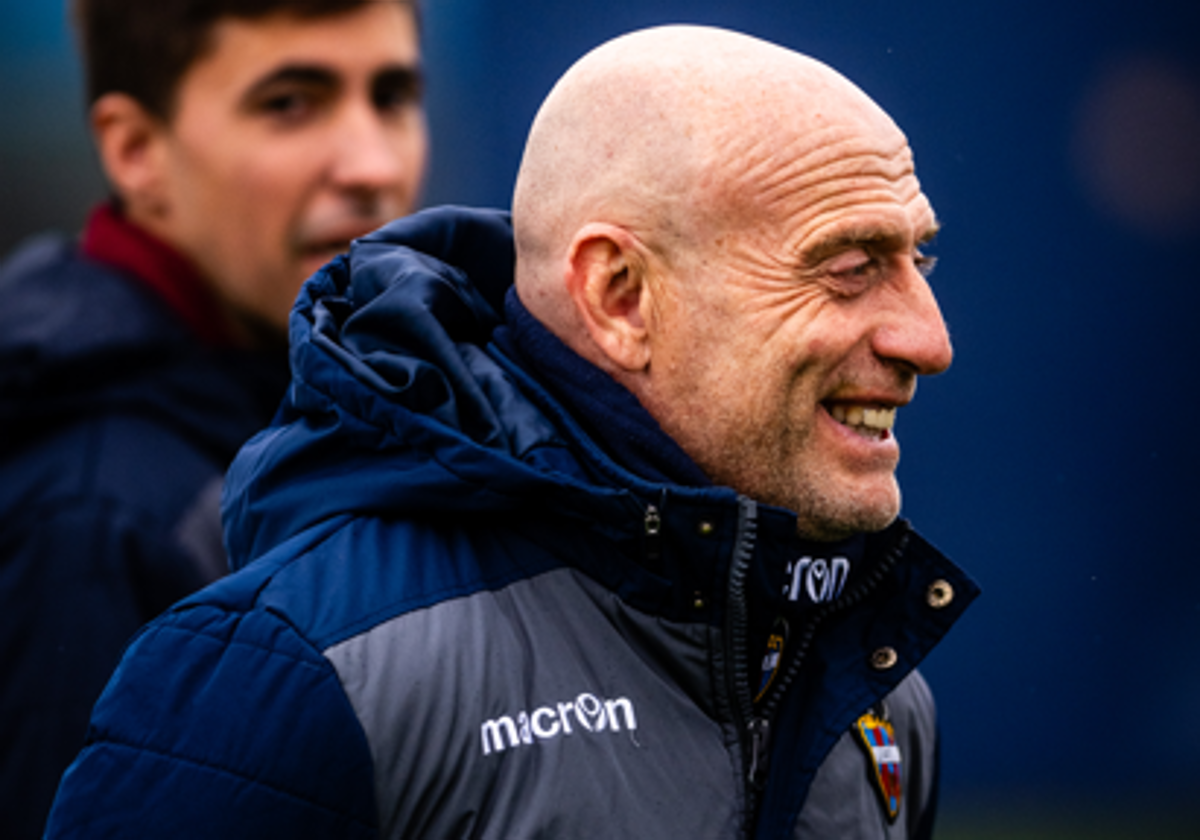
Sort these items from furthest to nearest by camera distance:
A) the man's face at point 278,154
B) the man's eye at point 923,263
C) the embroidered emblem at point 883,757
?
the man's face at point 278,154, the man's eye at point 923,263, the embroidered emblem at point 883,757

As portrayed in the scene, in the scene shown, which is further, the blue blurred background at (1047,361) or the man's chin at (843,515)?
the blue blurred background at (1047,361)

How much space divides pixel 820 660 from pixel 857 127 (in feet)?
2.60

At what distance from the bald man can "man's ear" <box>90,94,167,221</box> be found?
1863 mm

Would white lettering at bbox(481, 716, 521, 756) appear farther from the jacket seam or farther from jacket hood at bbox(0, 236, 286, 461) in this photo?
jacket hood at bbox(0, 236, 286, 461)

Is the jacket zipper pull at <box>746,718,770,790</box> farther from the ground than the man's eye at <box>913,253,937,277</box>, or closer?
closer

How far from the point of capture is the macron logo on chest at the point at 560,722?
5.32 feet

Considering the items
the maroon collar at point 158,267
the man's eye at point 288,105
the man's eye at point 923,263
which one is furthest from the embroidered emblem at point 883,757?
the man's eye at point 288,105

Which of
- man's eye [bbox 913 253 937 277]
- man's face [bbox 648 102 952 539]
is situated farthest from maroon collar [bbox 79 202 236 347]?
man's eye [bbox 913 253 937 277]

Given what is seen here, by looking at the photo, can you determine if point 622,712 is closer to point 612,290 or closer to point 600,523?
point 600,523

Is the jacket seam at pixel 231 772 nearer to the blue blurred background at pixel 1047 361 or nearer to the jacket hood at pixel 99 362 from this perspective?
the jacket hood at pixel 99 362

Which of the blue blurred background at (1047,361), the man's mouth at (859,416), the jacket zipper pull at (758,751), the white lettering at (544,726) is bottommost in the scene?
the blue blurred background at (1047,361)

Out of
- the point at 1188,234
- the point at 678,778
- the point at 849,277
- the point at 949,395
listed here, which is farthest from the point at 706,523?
the point at 1188,234

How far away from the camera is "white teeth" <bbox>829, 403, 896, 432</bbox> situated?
2020mm

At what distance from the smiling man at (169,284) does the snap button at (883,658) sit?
1.60 metres
